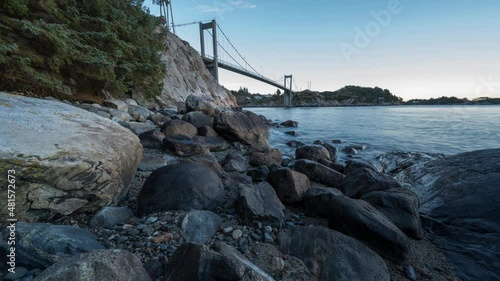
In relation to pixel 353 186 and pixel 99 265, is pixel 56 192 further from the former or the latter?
pixel 353 186

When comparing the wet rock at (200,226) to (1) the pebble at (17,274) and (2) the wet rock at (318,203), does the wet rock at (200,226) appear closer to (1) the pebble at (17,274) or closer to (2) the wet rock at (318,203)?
(1) the pebble at (17,274)

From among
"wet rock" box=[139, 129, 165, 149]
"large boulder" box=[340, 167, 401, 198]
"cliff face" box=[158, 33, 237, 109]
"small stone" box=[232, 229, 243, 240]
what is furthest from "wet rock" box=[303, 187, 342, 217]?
"cliff face" box=[158, 33, 237, 109]

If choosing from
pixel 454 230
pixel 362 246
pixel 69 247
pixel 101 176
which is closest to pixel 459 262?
pixel 454 230

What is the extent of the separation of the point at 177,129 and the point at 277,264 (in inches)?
204

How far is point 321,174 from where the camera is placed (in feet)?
13.9

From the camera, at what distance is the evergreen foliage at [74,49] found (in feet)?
18.7

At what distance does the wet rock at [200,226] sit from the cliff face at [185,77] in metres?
14.3

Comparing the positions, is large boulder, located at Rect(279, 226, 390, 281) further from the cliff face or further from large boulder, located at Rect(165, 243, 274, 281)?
the cliff face

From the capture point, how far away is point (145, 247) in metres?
1.73

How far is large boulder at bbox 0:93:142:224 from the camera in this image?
1804mm

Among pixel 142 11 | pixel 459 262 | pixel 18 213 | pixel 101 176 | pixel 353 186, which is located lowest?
pixel 459 262

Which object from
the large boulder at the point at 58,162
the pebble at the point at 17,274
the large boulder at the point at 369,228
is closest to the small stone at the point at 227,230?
the large boulder at the point at 369,228

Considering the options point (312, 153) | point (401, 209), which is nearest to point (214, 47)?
point (312, 153)

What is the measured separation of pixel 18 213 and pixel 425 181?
5882 millimetres
